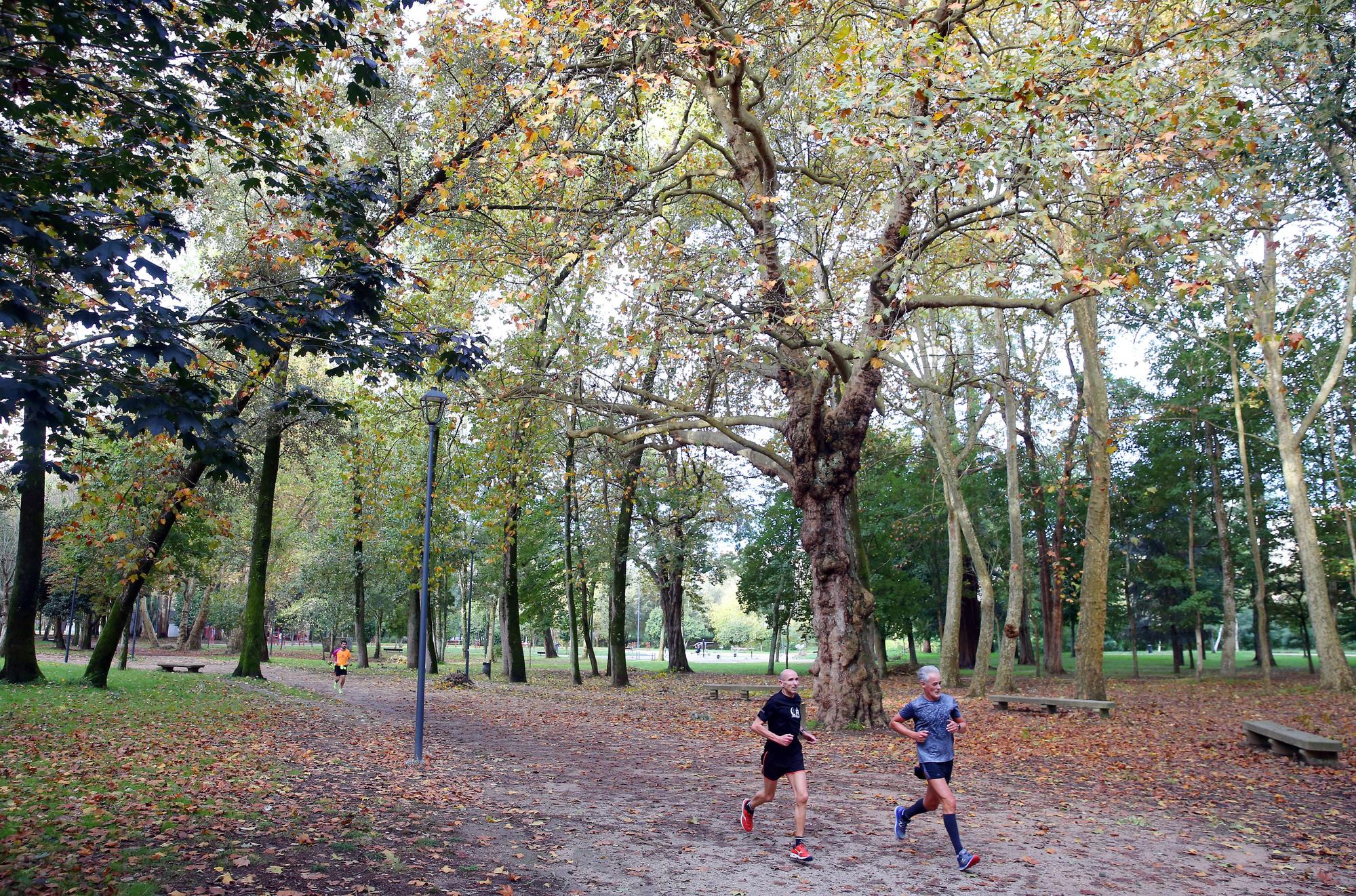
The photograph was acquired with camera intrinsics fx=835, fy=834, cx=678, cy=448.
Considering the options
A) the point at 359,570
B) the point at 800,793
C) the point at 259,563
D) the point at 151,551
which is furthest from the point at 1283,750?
the point at 359,570

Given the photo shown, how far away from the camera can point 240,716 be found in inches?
576

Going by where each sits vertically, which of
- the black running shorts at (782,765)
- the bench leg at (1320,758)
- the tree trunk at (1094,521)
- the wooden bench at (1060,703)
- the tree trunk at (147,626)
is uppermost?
the tree trunk at (1094,521)

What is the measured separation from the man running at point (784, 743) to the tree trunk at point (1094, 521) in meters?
10.2

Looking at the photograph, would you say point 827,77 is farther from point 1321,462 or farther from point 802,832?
point 1321,462

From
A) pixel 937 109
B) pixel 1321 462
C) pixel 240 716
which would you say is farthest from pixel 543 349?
pixel 1321 462

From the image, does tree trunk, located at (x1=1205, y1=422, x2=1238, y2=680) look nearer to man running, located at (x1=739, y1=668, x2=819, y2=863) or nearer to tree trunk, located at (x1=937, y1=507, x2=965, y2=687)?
tree trunk, located at (x1=937, y1=507, x2=965, y2=687)

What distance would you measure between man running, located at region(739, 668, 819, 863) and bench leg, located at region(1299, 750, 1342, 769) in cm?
825

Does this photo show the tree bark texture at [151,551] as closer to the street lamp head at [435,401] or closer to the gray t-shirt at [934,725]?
the street lamp head at [435,401]

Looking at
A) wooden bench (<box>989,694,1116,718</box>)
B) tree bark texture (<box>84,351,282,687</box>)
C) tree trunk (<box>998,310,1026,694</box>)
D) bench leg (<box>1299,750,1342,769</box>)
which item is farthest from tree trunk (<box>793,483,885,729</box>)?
tree bark texture (<box>84,351,282,687</box>)

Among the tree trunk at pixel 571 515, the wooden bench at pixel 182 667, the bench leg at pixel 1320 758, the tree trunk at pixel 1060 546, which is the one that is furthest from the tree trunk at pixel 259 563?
the bench leg at pixel 1320 758

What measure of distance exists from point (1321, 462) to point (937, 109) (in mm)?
32961

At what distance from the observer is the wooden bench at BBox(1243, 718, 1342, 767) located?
11023 mm

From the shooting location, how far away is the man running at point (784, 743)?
7.12m

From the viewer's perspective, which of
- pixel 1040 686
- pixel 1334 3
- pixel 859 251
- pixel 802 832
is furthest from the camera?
pixel 1040 686
